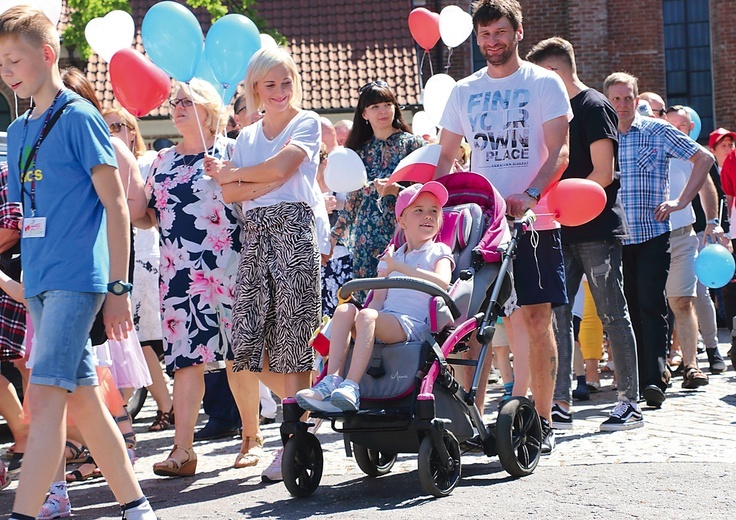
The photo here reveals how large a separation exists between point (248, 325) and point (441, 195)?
1.25 metres

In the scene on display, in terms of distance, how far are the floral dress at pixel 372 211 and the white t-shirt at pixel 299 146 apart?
105cm

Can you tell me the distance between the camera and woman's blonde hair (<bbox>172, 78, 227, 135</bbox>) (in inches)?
274

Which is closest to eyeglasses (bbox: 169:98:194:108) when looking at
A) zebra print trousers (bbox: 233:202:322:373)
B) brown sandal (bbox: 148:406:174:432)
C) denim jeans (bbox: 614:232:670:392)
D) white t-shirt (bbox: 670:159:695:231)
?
zebra print trousers (bbox: 233:202:322:373)

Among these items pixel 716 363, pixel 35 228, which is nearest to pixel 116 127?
pixel 35 228

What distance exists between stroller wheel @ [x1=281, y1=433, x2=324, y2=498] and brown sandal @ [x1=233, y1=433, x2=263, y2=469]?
1.00 m

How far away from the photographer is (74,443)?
23.5 ft

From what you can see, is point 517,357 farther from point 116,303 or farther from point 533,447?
point 116,303

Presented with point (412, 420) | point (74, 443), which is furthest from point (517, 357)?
point (74, 443)

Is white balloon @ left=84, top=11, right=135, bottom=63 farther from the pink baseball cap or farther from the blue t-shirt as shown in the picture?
the blue t-shirt

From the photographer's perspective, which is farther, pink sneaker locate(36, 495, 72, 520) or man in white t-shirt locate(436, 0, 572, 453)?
man in white t-shirt locate(436, 0, 572, 453)

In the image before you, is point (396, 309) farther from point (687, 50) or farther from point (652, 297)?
point (687, 50)

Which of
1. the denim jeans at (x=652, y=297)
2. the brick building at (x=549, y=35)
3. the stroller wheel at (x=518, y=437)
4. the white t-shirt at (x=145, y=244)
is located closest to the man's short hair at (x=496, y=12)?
the stroller wheel at (x=518, y=437)

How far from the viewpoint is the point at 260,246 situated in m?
6.46

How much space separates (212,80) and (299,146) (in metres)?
1.23
